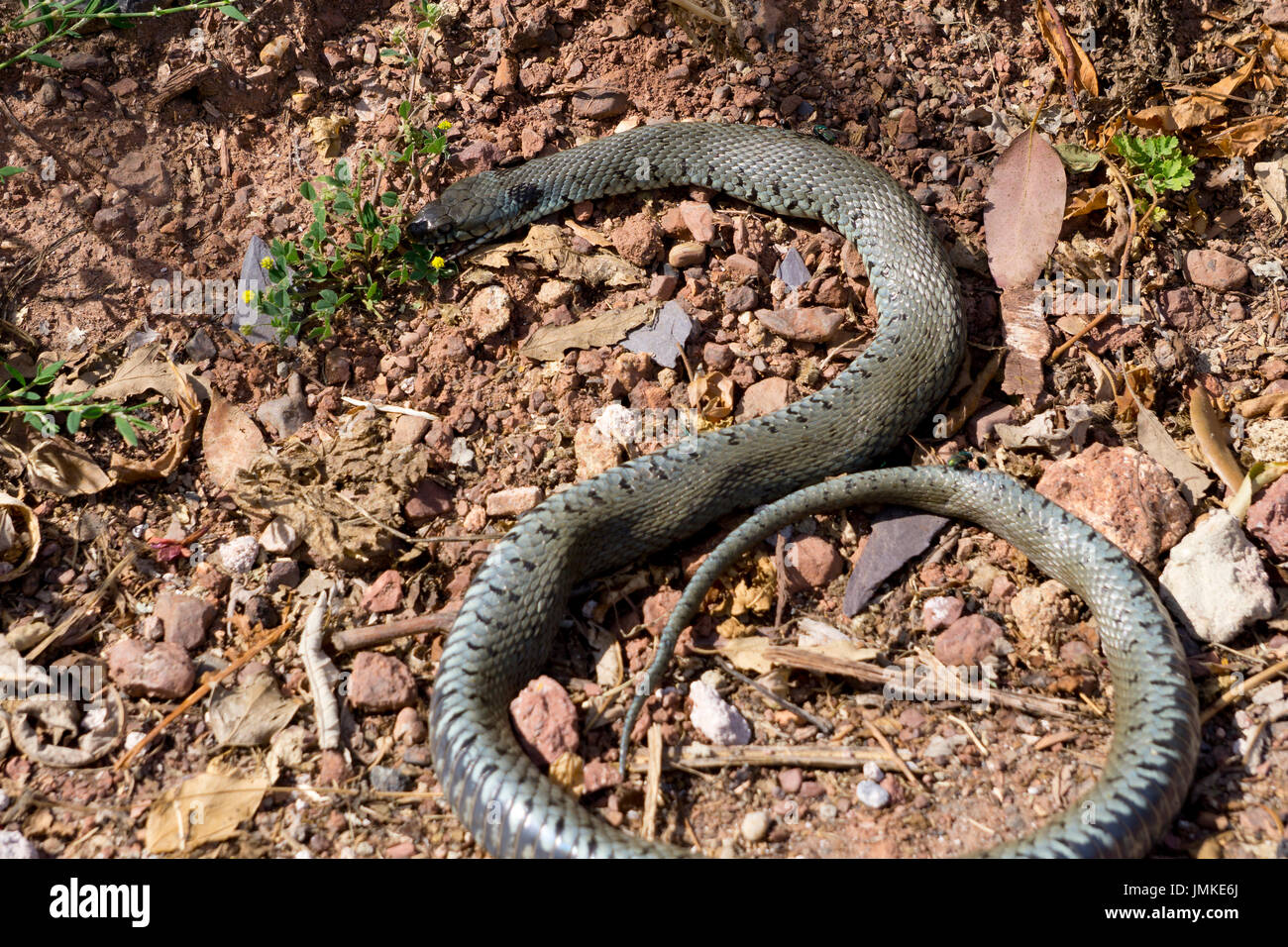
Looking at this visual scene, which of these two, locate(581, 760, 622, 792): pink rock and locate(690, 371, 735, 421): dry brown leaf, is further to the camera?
locate(690, 371, 735, 421): dry brown leaf

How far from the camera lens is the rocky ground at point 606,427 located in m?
3.59

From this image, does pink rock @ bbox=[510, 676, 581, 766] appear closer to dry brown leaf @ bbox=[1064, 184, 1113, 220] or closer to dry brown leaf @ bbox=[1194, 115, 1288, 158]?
dry brown leaf @ bbox=[1064, 184, 1113, 220]

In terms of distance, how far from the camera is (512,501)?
4.29 meters

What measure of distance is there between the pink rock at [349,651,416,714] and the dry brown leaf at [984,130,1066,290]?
11.8 feet

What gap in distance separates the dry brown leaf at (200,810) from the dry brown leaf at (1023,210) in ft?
14.2

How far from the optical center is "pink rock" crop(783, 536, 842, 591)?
13.5 ft

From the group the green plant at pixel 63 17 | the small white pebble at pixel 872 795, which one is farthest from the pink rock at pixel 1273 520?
the green plant at pixel 63 17

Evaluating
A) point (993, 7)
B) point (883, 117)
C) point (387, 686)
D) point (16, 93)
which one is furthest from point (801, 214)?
point (16, 93)

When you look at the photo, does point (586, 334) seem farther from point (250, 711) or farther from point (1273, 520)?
point (1273, 520)

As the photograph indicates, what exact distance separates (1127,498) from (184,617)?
4.14 metres

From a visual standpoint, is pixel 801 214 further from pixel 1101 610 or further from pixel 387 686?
pixel 387 686

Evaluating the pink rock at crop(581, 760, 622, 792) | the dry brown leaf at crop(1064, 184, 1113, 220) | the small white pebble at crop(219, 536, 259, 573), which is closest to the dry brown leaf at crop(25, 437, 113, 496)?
the small white pebble at crop(219, 536, 259, 573)
